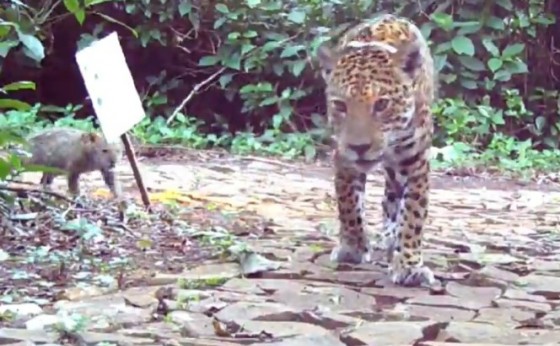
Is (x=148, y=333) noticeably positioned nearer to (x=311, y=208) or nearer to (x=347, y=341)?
(x=347, y=341)

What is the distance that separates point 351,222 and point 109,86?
1.40 m

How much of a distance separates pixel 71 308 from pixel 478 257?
93.0 inches

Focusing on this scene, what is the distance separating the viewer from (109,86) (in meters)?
6.12

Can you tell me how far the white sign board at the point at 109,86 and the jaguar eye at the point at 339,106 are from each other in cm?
128

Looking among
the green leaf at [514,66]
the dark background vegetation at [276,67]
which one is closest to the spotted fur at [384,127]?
the dark background vegetation at [276,67]

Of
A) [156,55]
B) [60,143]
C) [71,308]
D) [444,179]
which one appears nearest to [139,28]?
[156,55]

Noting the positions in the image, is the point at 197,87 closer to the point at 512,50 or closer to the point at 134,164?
the point at 512,50

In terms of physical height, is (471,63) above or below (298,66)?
above

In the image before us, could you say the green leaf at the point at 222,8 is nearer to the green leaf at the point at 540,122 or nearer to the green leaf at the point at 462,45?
the green leaf at the point at 462,45

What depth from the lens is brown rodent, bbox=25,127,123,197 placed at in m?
7.75

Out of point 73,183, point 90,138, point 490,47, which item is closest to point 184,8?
point 490,47

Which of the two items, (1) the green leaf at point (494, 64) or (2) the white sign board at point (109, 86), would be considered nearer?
(2) the white sign board at point (109, 86)

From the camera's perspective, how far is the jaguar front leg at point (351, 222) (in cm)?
583

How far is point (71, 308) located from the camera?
4.48m
